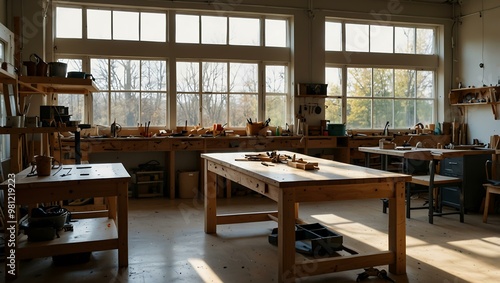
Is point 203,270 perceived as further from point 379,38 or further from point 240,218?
point 379,38

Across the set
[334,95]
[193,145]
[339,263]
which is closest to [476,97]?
[334,95]

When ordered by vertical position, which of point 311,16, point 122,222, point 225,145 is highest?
point 311,16

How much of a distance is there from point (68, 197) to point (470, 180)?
4.99 metres

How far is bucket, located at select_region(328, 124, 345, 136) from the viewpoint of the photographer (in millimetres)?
7367

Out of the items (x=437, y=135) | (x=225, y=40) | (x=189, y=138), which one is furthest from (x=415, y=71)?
(x=189, y=138)

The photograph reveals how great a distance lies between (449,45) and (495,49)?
110cm

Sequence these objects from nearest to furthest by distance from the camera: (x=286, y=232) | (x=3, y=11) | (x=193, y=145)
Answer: (x=286, y=232), (x=3, y=11), (x=193, y=145)

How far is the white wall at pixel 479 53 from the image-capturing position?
738 cm

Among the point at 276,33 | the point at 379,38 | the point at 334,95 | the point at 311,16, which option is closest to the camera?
the point at 311,16

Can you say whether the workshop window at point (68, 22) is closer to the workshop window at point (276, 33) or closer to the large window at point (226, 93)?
the large window at point (226, 93)

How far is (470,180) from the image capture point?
18.2 ft

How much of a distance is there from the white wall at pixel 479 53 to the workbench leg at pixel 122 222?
22.2 feet

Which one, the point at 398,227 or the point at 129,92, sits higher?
the point at 129,92

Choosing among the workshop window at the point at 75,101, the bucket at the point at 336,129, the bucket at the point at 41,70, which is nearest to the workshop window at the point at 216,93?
the bucket at the point at 336,129
